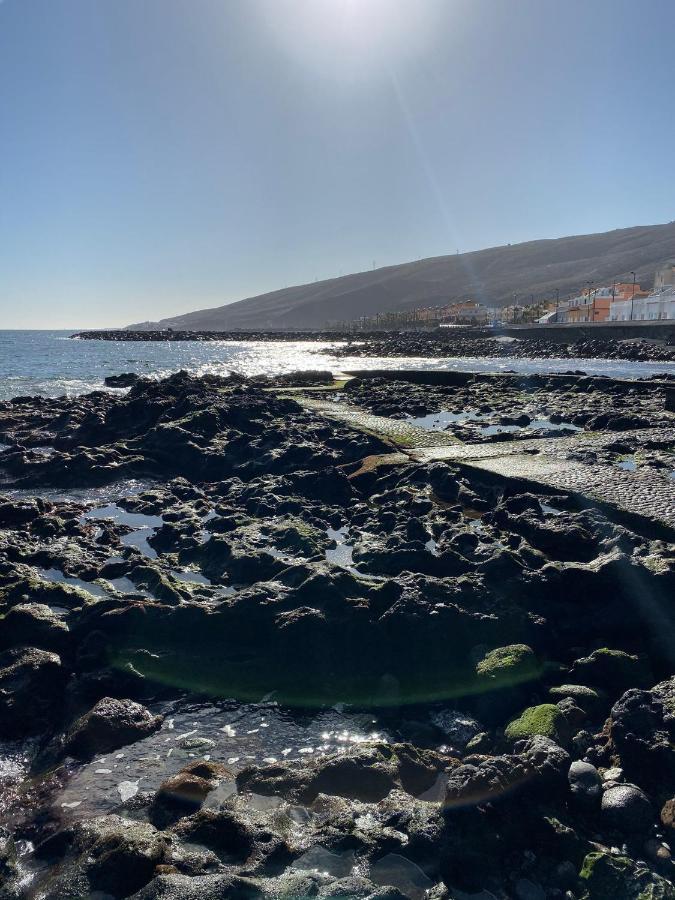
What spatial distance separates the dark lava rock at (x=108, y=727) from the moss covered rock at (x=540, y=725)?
12.1 feet

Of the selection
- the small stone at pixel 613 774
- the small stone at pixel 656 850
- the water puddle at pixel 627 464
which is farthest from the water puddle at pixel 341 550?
the water puddle at pixel 627 464

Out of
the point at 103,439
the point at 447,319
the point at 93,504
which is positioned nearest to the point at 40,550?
the point at 93,504

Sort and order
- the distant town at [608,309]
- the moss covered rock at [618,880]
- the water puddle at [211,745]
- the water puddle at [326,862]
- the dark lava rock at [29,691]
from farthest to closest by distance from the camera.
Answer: the distant town at [608,309], the dark lava rock at [29,691], the water puddle at [211,745], the water puddle at [326,862], the moss covered rock at [618,880]

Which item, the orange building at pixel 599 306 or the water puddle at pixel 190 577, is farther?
the orange building at pixel 599 306

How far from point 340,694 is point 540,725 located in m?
2.29

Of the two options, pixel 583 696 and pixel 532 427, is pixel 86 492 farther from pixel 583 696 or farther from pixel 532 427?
pixel 532 427

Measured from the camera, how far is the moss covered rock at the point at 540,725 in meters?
6.34

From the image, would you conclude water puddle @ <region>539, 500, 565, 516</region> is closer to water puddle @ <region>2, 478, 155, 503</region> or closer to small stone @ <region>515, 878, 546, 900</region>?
small stone @ <region>515, 878, 546, 900</region>

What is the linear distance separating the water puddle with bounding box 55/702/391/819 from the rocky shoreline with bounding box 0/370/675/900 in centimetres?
3

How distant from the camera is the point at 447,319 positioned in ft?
550

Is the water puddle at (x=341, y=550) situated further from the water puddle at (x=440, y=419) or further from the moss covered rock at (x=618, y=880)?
the water puddle at (x=440, y=419)

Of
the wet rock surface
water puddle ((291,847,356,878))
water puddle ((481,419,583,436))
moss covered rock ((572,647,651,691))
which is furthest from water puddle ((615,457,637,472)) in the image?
the wet rock surface

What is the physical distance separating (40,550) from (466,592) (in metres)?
7.43

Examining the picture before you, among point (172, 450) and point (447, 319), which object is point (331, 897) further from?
point (447, 319)
